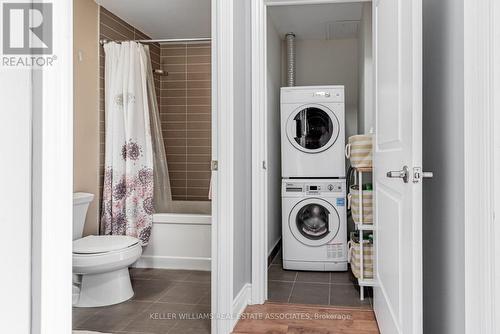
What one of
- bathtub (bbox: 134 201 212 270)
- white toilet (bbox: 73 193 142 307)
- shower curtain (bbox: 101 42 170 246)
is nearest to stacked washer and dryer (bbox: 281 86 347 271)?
bathtub (bbox: 134 201 212 270)

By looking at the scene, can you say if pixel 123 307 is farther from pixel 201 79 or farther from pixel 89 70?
pixel 201 79

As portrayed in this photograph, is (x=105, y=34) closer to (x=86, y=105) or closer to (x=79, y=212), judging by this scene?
(x=86, y=105)

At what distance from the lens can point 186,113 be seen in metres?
4.89

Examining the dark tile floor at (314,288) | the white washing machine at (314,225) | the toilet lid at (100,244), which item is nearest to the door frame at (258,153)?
the dark tile floor at (314,288)

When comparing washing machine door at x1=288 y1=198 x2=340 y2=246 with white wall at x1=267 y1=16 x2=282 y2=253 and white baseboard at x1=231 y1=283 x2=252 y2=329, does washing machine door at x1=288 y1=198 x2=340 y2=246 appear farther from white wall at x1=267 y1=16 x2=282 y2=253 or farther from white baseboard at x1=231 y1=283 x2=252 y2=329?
white baseboard at x1=231 y1=283 x2=252 y2=329

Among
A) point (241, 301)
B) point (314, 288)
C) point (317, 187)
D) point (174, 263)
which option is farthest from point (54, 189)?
point (317, 187)

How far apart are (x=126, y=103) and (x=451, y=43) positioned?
2.87m

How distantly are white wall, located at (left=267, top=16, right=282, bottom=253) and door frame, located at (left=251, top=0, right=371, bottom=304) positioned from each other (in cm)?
104

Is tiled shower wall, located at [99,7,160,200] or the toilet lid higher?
tiled shower wall, located at [99,7,160,200]

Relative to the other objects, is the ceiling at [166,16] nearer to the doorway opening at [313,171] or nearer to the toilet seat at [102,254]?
the doorway opening at [313,171]

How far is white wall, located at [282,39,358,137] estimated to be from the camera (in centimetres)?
512

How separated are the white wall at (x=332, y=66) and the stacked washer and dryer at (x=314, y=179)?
1169 millimetres

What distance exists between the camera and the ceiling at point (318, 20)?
13.7ft

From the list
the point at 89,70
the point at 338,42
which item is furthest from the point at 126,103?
the point at 338,42
